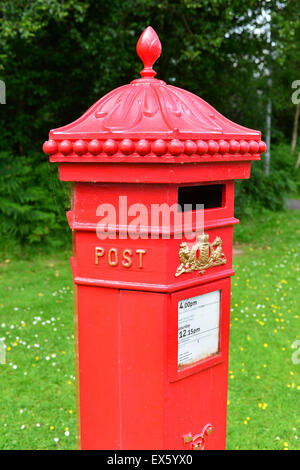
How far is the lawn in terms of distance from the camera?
138 inches

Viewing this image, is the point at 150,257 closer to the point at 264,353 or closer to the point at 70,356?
the point at 70,356

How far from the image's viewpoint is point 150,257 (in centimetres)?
165

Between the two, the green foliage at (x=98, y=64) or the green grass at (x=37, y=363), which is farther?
the green foliage at (x=98, y=64)

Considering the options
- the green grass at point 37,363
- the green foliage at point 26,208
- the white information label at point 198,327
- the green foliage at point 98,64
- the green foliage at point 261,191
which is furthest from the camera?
the green foliage at point 261,191

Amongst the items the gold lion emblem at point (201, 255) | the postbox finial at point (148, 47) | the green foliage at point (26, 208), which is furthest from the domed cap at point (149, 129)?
the green foliage at point (26, 208)

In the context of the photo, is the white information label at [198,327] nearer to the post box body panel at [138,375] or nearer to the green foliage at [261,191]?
the post box body panel at [138,375]

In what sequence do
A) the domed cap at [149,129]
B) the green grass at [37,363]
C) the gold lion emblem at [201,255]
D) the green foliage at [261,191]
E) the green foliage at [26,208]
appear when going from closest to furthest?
the domed cap at [149,129], the gold lion emblem at [201,255], the green grass at [37,363], the green foliage at [26,208], the green foliage at [261,191]

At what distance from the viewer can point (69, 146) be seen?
1602 mm

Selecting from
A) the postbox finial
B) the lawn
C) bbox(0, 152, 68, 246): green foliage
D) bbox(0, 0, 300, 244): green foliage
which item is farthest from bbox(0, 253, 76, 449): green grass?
the postbox finial

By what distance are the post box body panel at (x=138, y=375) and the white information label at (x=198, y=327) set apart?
33mm

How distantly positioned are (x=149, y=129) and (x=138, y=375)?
0.98 metres

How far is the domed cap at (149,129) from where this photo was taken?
4.96 feet

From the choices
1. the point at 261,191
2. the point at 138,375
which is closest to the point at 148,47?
the point at 138,375

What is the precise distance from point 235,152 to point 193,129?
0.70 feet
